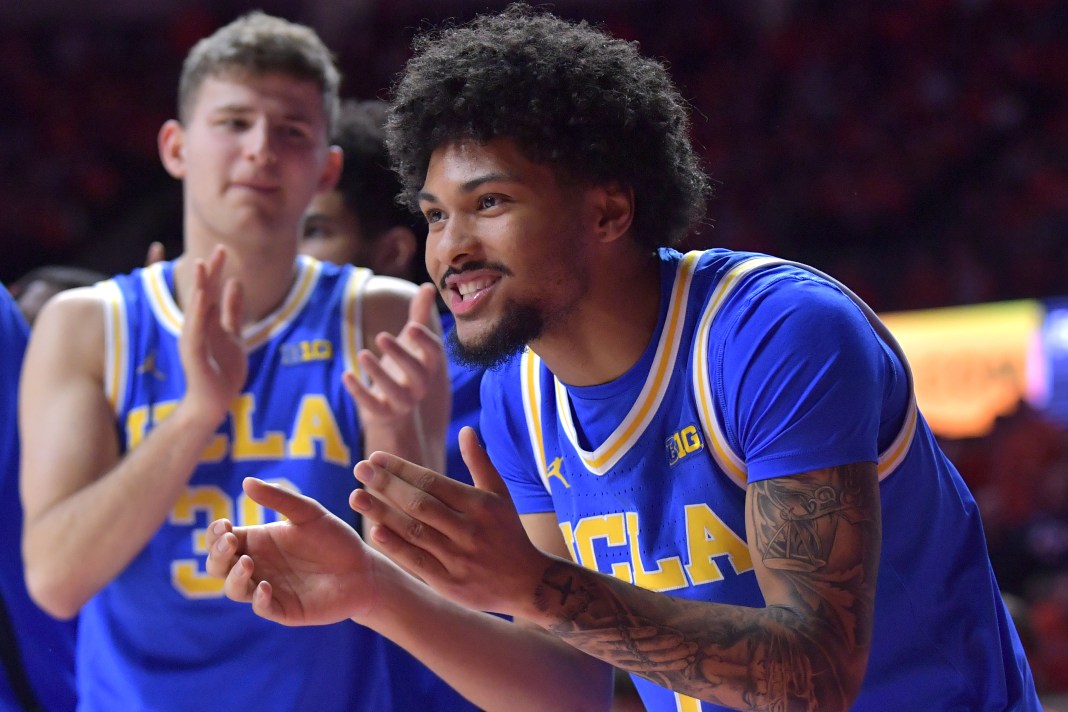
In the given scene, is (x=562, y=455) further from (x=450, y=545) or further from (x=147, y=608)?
(x=147, y=608)

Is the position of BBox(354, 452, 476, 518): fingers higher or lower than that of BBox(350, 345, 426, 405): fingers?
higher

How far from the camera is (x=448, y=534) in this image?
1664 millimetres

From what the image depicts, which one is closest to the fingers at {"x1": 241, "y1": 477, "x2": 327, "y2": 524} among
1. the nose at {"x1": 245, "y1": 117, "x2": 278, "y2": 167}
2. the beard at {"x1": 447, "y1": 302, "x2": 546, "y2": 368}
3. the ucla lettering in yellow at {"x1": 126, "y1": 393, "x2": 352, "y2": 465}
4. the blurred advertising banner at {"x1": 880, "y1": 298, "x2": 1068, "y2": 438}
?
the beard at {"x1": 447, "y1": 302, "x2": 546, "y2": 368}

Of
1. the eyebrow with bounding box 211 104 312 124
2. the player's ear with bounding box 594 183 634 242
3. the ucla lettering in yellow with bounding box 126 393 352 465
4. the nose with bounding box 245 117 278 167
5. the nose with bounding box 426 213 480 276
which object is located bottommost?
the ucla lettering in yellow with bounding box 126 393 352 465

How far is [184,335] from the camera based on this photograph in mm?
2582

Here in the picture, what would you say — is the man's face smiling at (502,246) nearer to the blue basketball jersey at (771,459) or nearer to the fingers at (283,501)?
the blue basketball jersey at (771,459)

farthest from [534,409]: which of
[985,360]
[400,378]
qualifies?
[985,360]

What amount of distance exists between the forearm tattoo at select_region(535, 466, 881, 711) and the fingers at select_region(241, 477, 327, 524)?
450mm

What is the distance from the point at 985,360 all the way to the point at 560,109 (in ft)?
29.5

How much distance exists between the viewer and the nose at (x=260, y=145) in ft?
9.36

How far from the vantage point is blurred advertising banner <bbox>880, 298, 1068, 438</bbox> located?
9.94 meters

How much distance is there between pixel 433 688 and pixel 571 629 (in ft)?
4.00

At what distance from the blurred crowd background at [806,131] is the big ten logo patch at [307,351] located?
24.3ft

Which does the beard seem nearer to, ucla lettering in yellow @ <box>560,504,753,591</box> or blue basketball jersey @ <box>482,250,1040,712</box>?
blue basketball jersey @ <box>482,250,1040,712</box>
